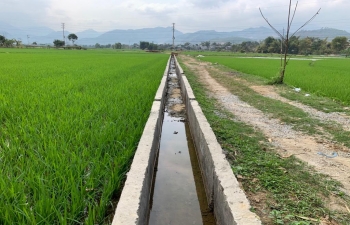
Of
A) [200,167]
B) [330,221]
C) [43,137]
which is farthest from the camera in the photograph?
[200,167]

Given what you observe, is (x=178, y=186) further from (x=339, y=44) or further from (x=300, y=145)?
(x=339, y=44)

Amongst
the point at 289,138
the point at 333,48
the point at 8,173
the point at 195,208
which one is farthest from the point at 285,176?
the point at 333,48

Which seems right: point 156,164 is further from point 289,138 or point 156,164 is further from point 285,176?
point 289,138

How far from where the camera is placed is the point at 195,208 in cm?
208

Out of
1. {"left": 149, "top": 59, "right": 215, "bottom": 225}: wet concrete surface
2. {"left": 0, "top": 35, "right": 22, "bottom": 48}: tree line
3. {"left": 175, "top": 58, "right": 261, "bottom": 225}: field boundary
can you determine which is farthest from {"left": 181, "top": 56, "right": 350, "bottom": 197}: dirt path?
{"left": 0, "top": 35, "right": 22, "bottom": 48}: tree line

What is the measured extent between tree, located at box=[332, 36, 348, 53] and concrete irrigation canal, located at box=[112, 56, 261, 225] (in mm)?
58614

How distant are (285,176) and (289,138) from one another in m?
1.18

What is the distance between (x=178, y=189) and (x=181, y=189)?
28 mm

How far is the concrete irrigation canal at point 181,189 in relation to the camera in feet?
5.00

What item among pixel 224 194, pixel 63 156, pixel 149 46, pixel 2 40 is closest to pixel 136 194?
pixel 224 194

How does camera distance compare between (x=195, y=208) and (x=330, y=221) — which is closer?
(x=330, y=221)

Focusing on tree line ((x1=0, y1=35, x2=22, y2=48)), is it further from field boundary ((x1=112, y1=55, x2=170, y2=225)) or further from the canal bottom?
field boundary ((x1=112, y1=55, x2=170, y2=225))

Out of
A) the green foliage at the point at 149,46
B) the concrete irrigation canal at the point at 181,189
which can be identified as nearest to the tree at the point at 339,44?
the green foliage at the point at 149,46

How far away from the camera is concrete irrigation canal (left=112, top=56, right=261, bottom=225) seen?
1.52 metres
